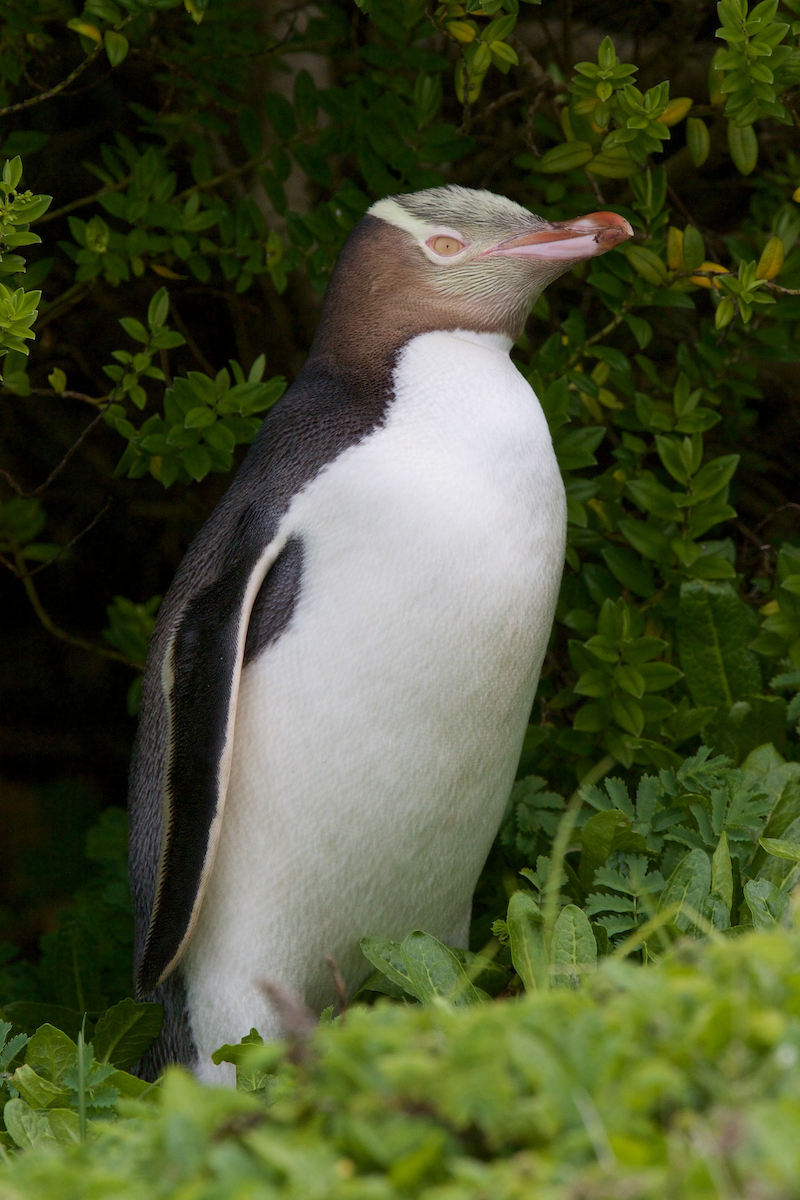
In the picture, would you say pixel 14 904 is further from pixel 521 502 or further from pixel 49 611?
pixel 521 502

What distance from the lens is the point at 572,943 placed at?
145 centimetres

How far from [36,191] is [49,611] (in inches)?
42.9

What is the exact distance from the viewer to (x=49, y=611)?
344 cm

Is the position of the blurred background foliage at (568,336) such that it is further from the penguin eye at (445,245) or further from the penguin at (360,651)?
the penguin eye at (445,245)

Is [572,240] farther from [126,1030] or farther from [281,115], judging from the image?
[126,1030]

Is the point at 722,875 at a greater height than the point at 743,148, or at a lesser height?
lesser

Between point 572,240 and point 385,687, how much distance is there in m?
0.65

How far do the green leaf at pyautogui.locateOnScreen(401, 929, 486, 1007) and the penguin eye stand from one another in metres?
0.89

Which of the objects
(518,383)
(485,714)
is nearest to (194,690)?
(485,714)

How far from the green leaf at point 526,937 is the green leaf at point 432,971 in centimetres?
6

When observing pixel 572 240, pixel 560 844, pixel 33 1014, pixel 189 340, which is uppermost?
pixel 572 240

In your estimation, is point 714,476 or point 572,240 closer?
point 572,240

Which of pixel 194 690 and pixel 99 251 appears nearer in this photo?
pixel 194 690

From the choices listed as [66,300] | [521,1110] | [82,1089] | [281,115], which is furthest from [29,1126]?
[281,115]
